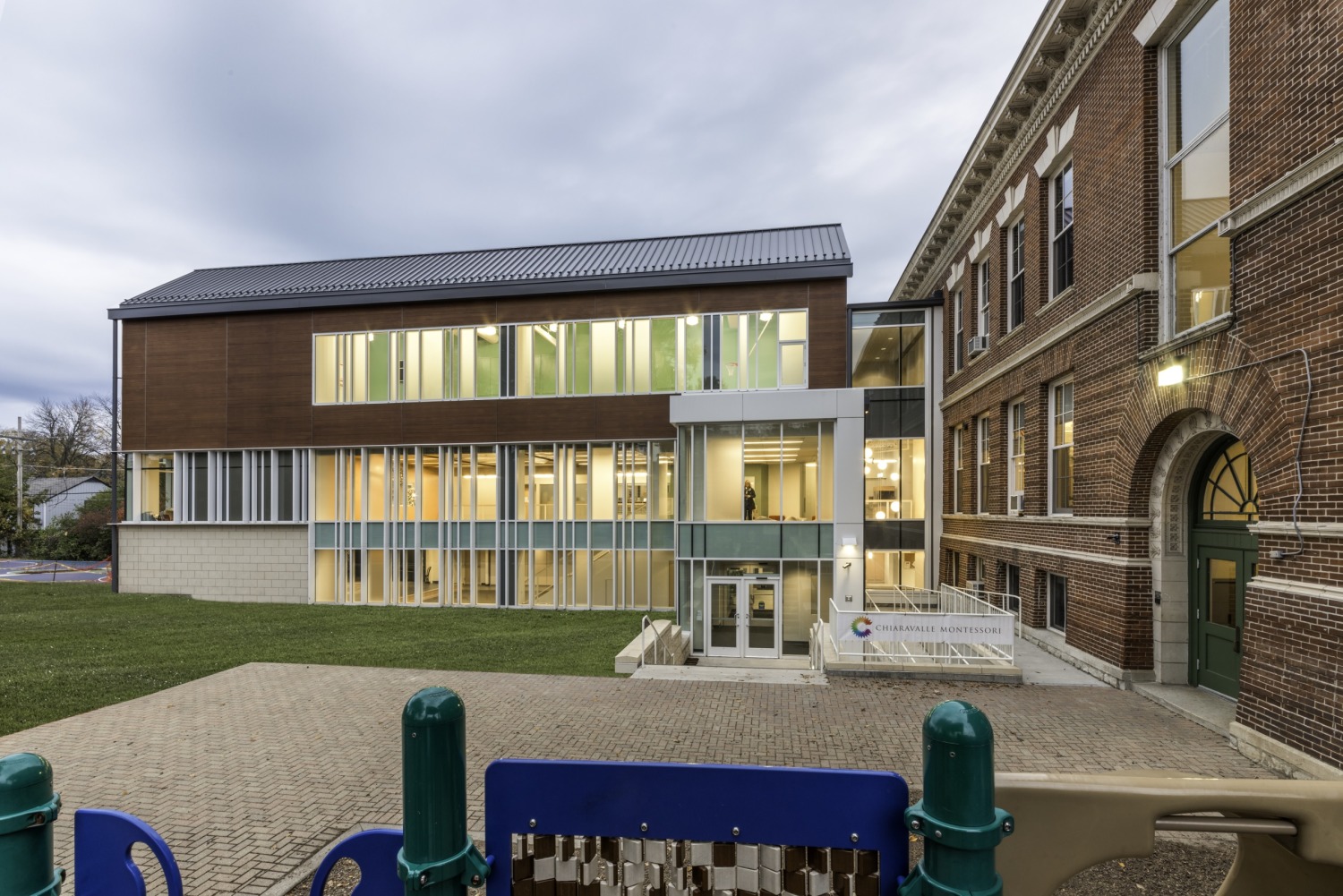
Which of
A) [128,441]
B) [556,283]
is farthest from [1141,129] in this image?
[128,441]

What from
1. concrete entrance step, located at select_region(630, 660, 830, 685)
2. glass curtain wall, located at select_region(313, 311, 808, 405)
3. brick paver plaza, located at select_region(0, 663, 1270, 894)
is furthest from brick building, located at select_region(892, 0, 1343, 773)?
glass curtain wall, located at select_region(313, 311, 808, 405)

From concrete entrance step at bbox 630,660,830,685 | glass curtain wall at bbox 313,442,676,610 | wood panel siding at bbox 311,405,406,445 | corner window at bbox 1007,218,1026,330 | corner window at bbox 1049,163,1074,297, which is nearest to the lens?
concrete entrance step at bbox 630,660,830,685

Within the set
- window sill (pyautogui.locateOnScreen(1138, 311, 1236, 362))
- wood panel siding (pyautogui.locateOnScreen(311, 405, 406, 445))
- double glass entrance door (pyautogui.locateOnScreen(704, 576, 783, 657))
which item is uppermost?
window sill (pyautogui.locateOnScreen(1138, 311, 1236, 362))

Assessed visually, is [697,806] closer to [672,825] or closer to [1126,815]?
[672,825]

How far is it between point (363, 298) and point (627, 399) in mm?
10262

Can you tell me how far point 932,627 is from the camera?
11.8m

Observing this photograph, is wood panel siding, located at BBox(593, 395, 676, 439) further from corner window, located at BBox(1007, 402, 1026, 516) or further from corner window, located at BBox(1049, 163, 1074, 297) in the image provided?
corner window, located at BBox(1049, 163, 1074, 297)

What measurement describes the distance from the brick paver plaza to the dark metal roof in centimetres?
1398

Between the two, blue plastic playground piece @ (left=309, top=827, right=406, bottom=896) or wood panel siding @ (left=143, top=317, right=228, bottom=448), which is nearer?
blue plastic playground piece @ (left=309, top=827, right=406, bottom=896)

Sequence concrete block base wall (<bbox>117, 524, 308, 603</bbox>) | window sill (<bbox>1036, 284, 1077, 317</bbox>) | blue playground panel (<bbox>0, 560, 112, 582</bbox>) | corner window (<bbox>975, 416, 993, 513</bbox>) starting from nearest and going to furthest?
window sill (<bbox>1036, 284, 1077, 317</bbox>) < corner window (<bbox>975, 416, 993, 513</bbox>) < concrete block base wall (<bbox>117, 524, 308, 603</bbox>) < blue playground panel (<bbox>0, 560, 112, 582</bbox>)

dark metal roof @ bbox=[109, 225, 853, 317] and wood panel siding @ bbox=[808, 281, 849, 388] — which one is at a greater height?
dark metal roof @ bbox=[109, 225, 853, 317]

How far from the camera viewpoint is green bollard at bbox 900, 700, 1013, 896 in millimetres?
1798

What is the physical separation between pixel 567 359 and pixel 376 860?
20.5 m

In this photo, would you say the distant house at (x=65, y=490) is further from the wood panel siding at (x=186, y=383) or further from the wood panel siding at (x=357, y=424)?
the wood panel siding at (x=357, y=424)
